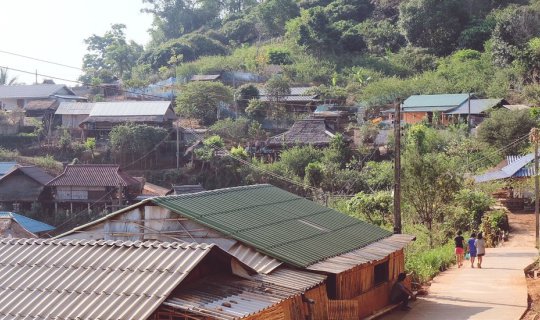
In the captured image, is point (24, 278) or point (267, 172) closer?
point (24, 278)

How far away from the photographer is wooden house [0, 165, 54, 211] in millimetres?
35594

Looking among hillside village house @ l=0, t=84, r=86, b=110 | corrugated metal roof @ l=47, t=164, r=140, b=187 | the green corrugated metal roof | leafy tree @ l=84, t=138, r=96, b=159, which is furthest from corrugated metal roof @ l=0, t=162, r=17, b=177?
the green corrugated metal roof

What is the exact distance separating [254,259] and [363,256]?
2635mm

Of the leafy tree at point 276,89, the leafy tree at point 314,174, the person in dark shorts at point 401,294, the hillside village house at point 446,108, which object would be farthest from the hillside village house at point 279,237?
the leafy tree at point 276,89

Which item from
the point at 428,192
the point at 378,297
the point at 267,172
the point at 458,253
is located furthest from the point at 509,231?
the point at 267,172

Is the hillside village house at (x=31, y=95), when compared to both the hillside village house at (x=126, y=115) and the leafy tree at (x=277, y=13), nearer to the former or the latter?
the hillside village house at (x=126, y=115)

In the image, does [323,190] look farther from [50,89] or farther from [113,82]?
[113,82]

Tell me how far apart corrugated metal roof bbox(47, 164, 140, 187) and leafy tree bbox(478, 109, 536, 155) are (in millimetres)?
17893

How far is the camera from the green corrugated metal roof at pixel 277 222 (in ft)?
39.4

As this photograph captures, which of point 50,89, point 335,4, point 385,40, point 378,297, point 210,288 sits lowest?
point 378,297

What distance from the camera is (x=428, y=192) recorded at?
2273 centimetres

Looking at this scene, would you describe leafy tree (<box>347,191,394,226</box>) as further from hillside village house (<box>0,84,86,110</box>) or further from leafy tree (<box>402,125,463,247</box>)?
hillside village house (<box>0,84,86,110</box>)

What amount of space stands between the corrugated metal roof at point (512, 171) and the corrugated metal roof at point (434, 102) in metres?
13.5

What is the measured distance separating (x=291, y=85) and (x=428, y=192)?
97.3ft
